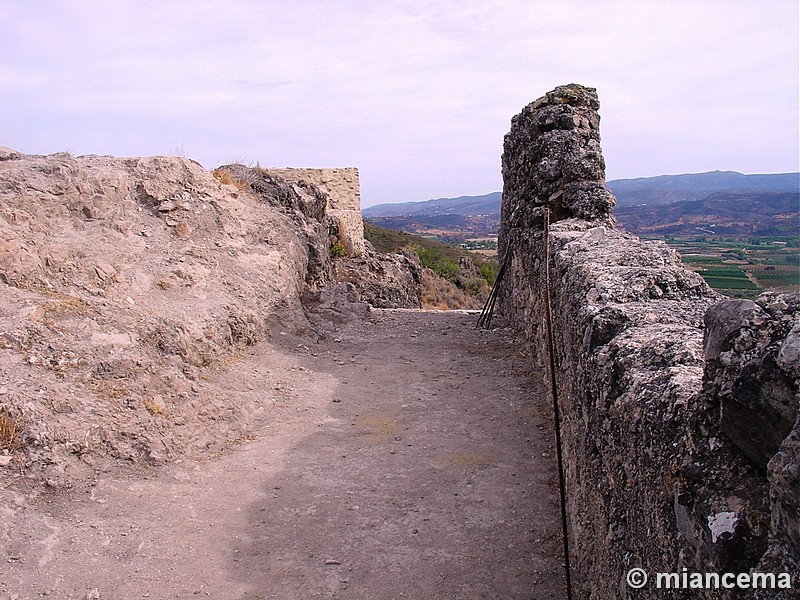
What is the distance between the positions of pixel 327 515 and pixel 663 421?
3692 mm

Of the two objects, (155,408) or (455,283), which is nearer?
(155,408)

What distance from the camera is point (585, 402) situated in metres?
3.47

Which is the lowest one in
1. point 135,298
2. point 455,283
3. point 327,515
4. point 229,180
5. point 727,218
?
point 327,515

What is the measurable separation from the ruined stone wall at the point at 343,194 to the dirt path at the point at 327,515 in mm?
9301

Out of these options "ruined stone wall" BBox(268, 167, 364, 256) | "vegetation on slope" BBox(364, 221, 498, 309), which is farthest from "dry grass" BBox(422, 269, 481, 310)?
"ruined stone wall" BBox(268, 167, 364, 256)

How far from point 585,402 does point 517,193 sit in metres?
7.26

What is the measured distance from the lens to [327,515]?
529 cm

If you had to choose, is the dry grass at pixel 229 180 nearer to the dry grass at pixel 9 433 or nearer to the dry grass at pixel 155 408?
the dry grass at pixel 155 408

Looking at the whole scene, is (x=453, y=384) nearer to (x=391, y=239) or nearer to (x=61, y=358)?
(x=61, y=358)

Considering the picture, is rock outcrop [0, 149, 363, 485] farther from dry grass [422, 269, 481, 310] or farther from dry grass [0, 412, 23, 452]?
dry grass [422, 269, 481, 310]

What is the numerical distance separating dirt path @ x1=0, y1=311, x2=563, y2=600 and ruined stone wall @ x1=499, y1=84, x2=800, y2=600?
0.81m

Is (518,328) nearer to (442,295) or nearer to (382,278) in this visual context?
(382,278)

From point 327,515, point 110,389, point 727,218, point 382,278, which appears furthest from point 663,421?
point 382,278

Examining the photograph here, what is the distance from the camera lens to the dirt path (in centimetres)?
441
